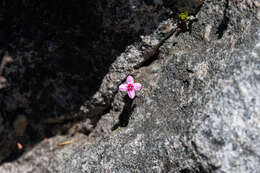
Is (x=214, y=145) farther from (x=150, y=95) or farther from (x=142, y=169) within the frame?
(x=150, y=95)

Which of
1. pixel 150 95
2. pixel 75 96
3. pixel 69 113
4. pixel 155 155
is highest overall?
pixel 150 95

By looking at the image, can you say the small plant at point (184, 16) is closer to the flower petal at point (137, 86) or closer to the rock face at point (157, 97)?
the rock face at point (157, 97)

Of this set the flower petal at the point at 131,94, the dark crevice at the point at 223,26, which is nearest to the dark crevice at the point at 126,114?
the flower petal at the point at 131,94

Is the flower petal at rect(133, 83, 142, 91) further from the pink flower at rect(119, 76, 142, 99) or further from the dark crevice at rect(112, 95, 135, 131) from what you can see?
the dark crevice at rect(112, 95, 135, 131)

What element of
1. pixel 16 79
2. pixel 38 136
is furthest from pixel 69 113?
pixel 16 79

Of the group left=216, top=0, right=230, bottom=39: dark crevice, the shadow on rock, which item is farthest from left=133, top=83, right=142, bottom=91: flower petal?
left=216, top=0, right=230, bottom=39: dark crevice

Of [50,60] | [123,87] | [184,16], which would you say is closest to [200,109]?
[123,87]
